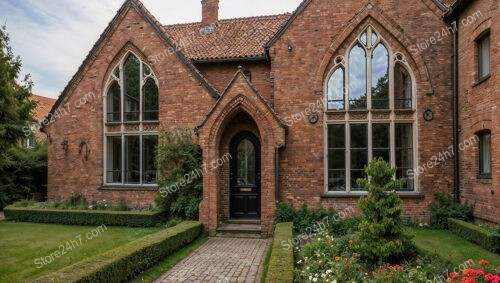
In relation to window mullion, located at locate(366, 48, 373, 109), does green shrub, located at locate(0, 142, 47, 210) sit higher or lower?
lower

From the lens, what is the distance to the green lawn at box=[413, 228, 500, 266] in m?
7.81

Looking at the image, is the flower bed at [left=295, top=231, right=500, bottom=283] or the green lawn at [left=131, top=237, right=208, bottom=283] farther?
the green lawn at [left=131, top=237, right=208, bottom=283]

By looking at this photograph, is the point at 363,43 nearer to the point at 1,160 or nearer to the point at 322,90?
the point at 322,90

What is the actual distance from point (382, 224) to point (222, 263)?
3.98 meters

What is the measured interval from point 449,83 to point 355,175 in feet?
15.1

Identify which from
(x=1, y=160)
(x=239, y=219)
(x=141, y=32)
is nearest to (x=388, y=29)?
(x=239, y=219)

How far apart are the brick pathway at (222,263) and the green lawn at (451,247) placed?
421 centimetres

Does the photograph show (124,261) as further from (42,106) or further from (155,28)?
(42,106)

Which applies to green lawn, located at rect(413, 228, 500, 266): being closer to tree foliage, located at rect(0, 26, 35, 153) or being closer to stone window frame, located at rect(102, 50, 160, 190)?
stone window frame, located at rect(102, 50, 160, 190)

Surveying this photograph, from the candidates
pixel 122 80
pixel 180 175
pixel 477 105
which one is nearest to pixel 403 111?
pixel 477 105

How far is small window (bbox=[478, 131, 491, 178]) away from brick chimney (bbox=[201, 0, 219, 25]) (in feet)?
42.5

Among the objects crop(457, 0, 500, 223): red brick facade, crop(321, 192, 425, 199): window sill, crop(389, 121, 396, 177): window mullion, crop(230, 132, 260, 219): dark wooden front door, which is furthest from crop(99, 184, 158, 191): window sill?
crop(457, 0, 500, 223): red brick facade

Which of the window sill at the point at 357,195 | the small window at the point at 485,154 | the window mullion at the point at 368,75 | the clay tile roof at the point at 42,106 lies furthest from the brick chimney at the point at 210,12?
the clay tile roof at the point at 42,106

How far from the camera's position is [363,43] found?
12.3 meters
